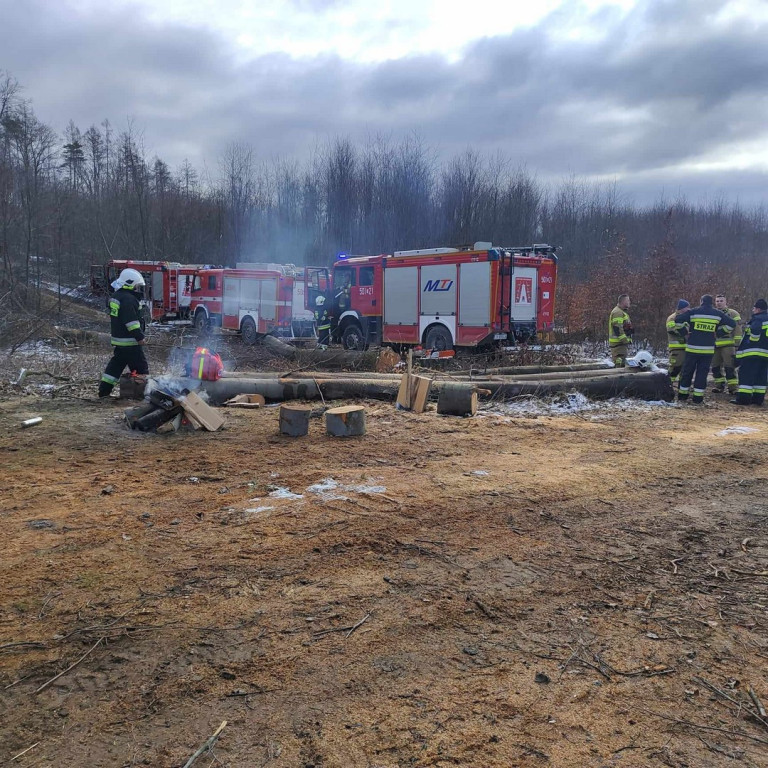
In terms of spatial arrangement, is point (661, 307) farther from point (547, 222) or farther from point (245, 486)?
point (547, 222)

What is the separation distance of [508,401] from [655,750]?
26.5 feet

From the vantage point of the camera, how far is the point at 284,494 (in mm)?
5180

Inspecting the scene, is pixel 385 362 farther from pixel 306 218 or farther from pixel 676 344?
pixel 306 218

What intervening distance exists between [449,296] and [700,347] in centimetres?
632

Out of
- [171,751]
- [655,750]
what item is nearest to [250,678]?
[171,751]

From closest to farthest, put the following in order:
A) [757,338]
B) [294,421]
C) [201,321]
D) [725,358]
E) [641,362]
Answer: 1. [294,421]
2. [757,338]
3. [641,362]
4. [725,358]
5. [201,321]

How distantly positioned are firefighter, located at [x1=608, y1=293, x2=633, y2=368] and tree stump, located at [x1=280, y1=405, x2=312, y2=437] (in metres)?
7.84

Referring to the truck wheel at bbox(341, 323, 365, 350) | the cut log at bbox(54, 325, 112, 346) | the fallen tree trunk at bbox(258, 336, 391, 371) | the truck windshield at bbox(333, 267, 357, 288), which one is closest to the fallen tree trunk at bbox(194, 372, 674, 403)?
the fallen tree trunk at bbox(258, 336, 391, 371)

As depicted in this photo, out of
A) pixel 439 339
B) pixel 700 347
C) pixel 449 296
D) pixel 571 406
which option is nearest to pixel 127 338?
pixel 571 406

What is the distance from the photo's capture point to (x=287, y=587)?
11.7 ft

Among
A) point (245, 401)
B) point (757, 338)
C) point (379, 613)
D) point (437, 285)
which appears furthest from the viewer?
point (437, 285)

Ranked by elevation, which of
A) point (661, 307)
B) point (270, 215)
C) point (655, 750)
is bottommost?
point (655, 750)

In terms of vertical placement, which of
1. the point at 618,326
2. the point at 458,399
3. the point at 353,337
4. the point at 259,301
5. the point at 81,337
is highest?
the point at 259,301

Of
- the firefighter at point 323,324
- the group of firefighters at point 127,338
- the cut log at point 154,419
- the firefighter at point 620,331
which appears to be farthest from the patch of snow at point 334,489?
the firefighter at point 323,324
